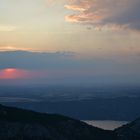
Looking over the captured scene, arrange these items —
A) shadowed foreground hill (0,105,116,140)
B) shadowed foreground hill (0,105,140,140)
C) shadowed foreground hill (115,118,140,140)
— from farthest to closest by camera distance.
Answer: shadowed foreground hill (115,118,140,140) < shadowed foreground hill (0,105,140,140) < shadowed foreground hill (0,105,116,140)

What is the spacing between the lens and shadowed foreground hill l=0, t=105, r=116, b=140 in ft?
267

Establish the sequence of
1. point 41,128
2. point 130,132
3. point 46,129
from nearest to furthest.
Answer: point 41,128
point 46,129
point 130,132

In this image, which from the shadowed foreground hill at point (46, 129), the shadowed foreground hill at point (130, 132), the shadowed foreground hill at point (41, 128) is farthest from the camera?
the shadowed foreground hill at point (130, 132)

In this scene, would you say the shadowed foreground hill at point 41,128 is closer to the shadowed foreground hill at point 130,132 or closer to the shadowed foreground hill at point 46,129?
the shadowed foreground hill at point 46,129

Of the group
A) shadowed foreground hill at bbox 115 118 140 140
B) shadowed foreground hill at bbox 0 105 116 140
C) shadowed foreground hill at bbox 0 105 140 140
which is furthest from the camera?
shadowed foreground hill at bbox 115 118 140 140

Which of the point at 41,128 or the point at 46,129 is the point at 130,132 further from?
the point at 41,128

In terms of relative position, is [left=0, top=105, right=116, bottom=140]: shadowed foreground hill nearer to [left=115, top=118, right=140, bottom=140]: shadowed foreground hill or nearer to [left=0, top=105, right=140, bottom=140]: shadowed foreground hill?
[left=0, top=105, right=140, bottom=140]: shadowed foreground hill

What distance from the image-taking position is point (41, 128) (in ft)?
274

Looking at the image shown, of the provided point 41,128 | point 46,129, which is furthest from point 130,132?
point 41,128

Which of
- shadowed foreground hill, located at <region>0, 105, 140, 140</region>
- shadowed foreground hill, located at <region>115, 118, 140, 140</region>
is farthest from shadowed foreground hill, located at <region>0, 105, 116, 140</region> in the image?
shadowed foreground hill, located at <region>115, 118, 140, 140</region>

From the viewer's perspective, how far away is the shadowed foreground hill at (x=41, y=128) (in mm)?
81312

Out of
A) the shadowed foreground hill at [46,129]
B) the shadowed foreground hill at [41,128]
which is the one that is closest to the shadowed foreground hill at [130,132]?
the shadowed foreground hill at [46,129]

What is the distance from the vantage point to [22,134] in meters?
81.1

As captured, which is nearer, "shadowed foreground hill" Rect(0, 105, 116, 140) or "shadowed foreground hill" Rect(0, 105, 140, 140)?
"shadowed foreground hill" Rect(0, 105, 116, 140)
